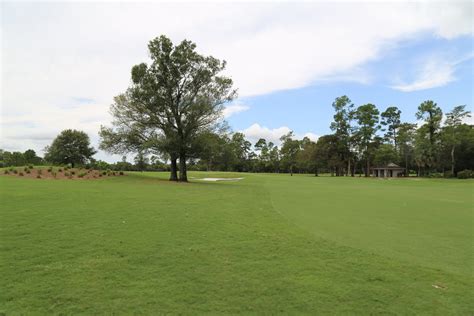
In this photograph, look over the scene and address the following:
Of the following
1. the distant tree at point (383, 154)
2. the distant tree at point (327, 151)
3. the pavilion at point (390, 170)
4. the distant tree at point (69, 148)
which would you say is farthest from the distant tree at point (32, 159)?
the pavilion at point (390, 170)

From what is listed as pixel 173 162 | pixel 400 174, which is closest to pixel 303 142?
pixel 400 174

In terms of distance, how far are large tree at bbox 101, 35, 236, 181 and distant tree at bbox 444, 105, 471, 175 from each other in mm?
48000

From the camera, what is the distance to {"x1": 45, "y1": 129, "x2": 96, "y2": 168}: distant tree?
5121 centimetres

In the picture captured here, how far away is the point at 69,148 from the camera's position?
5241cm

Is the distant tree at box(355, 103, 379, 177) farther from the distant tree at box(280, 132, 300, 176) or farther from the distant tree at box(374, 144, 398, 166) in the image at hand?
the distant tree at box(280, 132, 300, 176)

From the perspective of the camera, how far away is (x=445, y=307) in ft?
12.0

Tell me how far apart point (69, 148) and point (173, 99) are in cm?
3411

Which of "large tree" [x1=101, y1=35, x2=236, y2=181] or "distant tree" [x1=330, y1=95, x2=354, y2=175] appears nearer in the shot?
"large tree" [x1=101, y1=35, x2=236, y2=181]

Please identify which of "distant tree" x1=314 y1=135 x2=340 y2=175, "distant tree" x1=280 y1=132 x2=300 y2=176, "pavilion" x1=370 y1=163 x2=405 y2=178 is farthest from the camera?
"distant tree" x1=280 y1=132 x2=300 y2=176

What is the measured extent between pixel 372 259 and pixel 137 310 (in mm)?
4181

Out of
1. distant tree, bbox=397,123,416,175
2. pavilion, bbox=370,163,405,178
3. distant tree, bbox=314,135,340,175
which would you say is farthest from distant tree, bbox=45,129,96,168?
distant tree, bbox=397,123,416,175

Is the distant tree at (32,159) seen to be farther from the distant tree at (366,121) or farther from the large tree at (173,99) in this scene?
the distant tree at (366,121)

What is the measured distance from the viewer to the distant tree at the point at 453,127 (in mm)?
55062

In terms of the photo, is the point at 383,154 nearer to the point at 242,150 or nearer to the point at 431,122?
the point at 431,122
